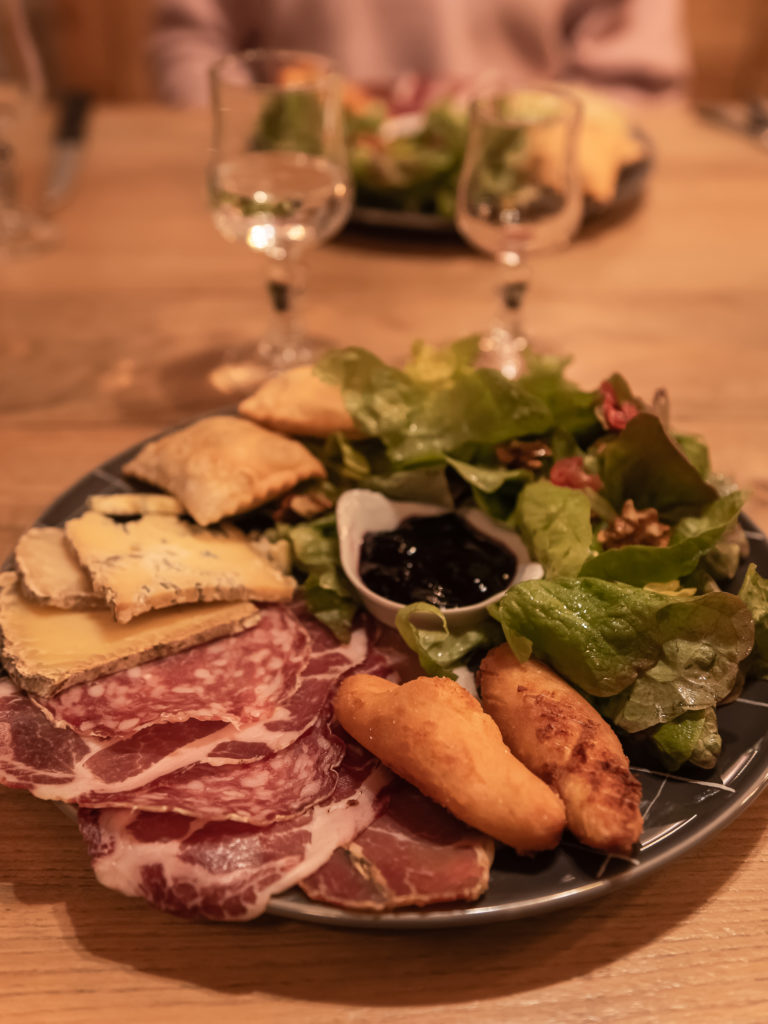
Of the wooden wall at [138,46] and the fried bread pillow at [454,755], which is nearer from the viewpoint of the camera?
the fried bread pillow at [454,755]

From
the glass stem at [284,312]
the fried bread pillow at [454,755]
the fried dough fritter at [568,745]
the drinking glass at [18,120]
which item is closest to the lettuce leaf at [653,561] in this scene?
the fried dough fritter at [568,745]

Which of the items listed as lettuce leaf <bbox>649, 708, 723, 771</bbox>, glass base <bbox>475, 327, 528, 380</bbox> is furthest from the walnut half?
glass base <bbox>475, 327, 528, 380</bbox>

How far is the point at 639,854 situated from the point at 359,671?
0.49 metres

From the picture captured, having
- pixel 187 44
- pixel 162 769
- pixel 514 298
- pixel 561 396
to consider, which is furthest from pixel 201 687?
pixel 187 44

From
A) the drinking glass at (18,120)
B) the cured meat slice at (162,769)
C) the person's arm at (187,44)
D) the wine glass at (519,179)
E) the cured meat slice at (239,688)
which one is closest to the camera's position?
the cured meat slice at (162,769)

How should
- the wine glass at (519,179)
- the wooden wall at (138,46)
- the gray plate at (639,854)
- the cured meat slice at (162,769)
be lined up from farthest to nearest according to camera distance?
the wooden wall at (138,46) → the wine glass at (519,179) → the cured meat slice at (162,769) → the gray plate at (639,854)

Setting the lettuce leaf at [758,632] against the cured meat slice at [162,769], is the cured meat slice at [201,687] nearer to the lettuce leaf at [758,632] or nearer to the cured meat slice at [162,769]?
the cured meat slice at [162,769]

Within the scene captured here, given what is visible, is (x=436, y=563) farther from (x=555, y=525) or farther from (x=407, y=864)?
(x=407, y=864)

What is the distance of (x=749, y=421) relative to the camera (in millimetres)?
2203

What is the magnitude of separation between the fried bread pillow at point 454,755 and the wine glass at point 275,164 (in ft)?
4.11

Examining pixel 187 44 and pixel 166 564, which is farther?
pixel 187 44

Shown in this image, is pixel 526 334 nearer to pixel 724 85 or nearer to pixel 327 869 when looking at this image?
pixel 327 869

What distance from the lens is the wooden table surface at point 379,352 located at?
1.03 metres

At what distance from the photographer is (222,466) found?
164 cm
